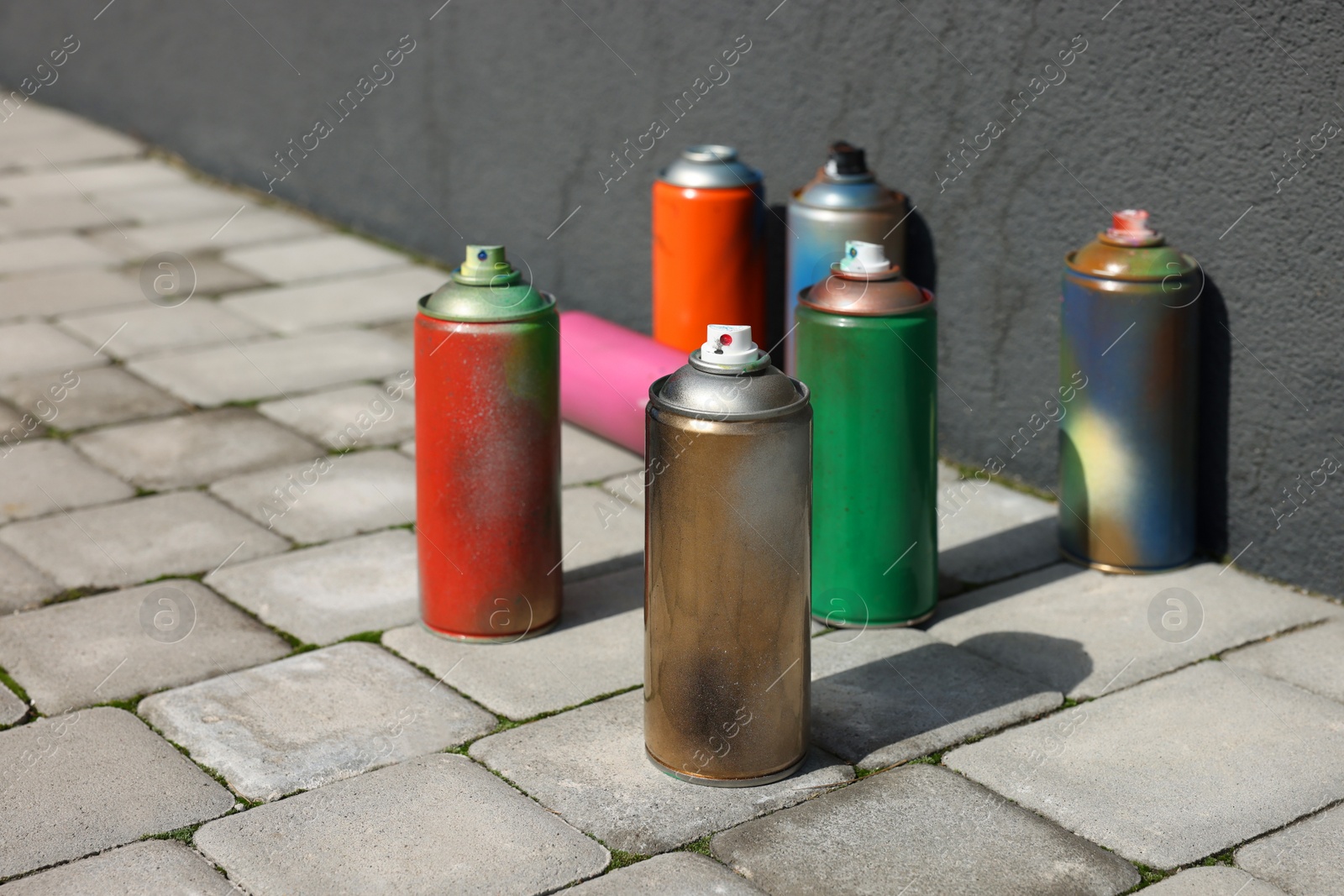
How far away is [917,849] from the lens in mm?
3074

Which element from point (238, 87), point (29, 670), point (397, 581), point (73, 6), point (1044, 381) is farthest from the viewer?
point (73, 6)

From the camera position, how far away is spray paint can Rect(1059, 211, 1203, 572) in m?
4.21

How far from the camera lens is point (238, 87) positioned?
8.54 meters

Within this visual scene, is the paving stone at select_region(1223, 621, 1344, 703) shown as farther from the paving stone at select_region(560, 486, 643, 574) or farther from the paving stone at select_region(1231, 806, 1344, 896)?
the paving stone at select_region(560, 486, 643, 574)

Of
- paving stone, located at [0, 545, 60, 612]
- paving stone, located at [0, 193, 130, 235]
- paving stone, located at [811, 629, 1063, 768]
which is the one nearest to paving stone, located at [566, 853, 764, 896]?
paving stone, located at [811, 629, 1063, 768]

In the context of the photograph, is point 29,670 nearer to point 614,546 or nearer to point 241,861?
point 241,861

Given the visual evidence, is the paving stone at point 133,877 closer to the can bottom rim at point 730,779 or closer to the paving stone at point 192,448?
the can bottom rim at point 730,779

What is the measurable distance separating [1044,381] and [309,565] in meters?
2.38

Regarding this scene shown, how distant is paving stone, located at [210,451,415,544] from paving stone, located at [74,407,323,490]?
119mm

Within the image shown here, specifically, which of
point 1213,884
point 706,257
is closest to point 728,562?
point 1213,884

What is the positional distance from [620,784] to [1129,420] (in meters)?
1.89

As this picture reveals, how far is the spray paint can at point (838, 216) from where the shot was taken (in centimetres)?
486

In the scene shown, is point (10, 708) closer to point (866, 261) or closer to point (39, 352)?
point (866, 261)

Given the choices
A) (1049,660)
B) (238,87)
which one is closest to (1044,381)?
(1049,660)
